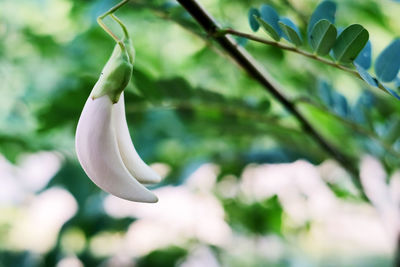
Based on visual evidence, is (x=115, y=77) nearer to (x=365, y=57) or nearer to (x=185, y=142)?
(x=365, y=57)

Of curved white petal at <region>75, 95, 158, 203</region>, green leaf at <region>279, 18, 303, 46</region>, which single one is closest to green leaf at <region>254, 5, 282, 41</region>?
green leaf at <region>279, 18, 303, 46</region>

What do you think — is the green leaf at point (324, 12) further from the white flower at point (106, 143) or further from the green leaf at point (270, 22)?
the white flower at point (106, 143)

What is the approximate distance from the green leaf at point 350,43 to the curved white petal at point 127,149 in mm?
130

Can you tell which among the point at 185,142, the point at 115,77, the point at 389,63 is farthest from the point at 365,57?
the point at 185,142

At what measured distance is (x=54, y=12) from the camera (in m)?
0.82

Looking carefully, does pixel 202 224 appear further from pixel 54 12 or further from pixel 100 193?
pixel 54 12

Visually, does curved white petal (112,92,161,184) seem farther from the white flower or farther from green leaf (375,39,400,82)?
green leaf (375,39,400,82)

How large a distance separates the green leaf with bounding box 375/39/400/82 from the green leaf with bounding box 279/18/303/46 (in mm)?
54

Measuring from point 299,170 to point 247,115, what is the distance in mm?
274

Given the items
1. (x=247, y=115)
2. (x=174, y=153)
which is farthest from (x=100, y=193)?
(x=247, y=115)

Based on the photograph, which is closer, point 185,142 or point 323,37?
point 323,37

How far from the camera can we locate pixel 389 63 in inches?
10.6

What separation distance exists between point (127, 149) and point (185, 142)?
0.37 meters

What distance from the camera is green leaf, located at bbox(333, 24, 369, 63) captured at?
240 millimetres
